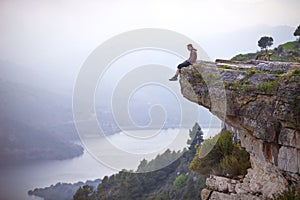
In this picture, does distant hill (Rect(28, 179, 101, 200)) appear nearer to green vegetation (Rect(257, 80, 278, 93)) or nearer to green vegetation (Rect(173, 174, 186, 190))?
green vegetation (Rect(173, 174, 186, 190))

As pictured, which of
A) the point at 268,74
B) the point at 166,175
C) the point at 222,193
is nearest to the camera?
the point at 268,74

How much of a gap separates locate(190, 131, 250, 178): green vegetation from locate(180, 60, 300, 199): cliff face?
1095 millimetres

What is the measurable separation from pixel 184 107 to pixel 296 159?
704 cm

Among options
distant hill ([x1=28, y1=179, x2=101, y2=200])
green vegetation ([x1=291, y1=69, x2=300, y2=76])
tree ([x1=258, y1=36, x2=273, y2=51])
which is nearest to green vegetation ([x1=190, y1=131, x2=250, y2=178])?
green vegetation ([x1=291, y1=69, x2=300, y2=76])

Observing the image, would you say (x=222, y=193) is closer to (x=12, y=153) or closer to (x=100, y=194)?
(x=100, y=194)

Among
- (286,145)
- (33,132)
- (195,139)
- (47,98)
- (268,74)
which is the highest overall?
(47,98)

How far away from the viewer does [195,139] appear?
4262 centimetres

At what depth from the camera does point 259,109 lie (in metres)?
12.2

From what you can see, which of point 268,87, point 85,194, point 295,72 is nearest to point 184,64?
point 268,87

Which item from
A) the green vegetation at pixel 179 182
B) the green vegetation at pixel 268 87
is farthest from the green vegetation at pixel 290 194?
the green vegetation at pixel 179 182

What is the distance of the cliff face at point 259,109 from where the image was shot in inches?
452

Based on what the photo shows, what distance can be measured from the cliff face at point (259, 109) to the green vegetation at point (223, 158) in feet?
3.59

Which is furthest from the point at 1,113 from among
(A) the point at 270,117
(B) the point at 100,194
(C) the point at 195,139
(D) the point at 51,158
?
(A) the point at 270,117

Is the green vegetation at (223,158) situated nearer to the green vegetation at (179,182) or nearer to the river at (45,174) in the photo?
the green vegetation at (179,182)
